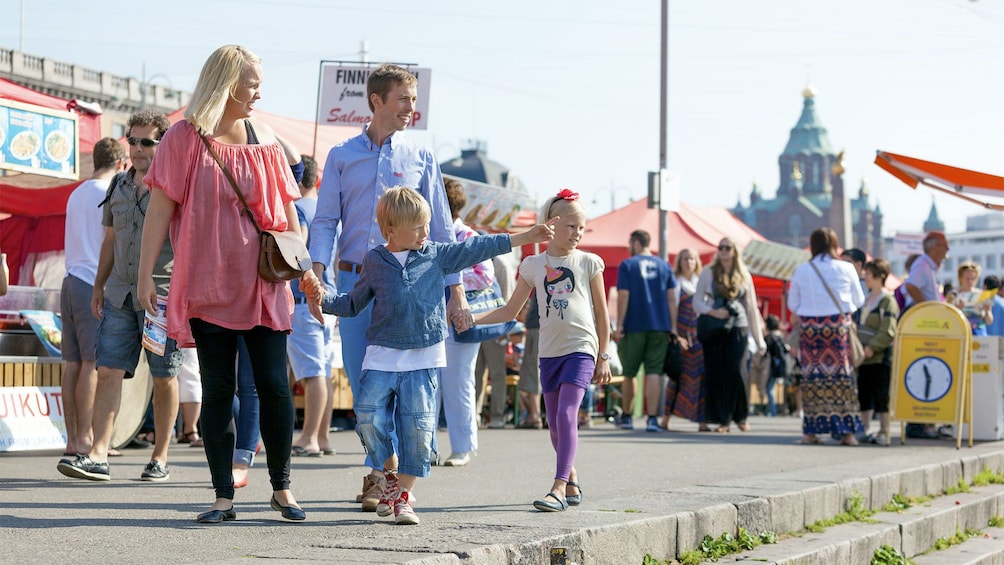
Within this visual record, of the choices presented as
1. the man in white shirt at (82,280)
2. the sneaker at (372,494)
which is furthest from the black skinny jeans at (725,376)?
the sneaker at (372,494)

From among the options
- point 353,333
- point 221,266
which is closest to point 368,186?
point 353,333

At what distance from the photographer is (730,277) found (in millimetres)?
12367

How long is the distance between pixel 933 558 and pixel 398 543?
3.95m

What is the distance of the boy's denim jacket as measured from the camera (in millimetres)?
5234

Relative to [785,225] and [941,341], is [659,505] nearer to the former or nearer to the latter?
[941,341]

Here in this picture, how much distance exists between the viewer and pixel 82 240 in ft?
25.5

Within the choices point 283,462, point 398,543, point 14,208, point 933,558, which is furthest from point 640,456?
point 14,208

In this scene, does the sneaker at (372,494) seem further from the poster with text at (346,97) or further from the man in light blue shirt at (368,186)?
the poster with text at (346,97)

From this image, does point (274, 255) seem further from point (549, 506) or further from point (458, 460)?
point (458, 460)

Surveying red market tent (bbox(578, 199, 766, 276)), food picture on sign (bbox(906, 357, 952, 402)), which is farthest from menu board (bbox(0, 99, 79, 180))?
red market tent (bbox(578, 199, 766, 276))

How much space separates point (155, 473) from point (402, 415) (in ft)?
6.74

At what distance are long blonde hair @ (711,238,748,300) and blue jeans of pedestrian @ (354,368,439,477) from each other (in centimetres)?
739

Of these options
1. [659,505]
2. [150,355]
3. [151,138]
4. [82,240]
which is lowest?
[659,505]

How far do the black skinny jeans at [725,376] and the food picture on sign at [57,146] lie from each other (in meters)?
6.00
